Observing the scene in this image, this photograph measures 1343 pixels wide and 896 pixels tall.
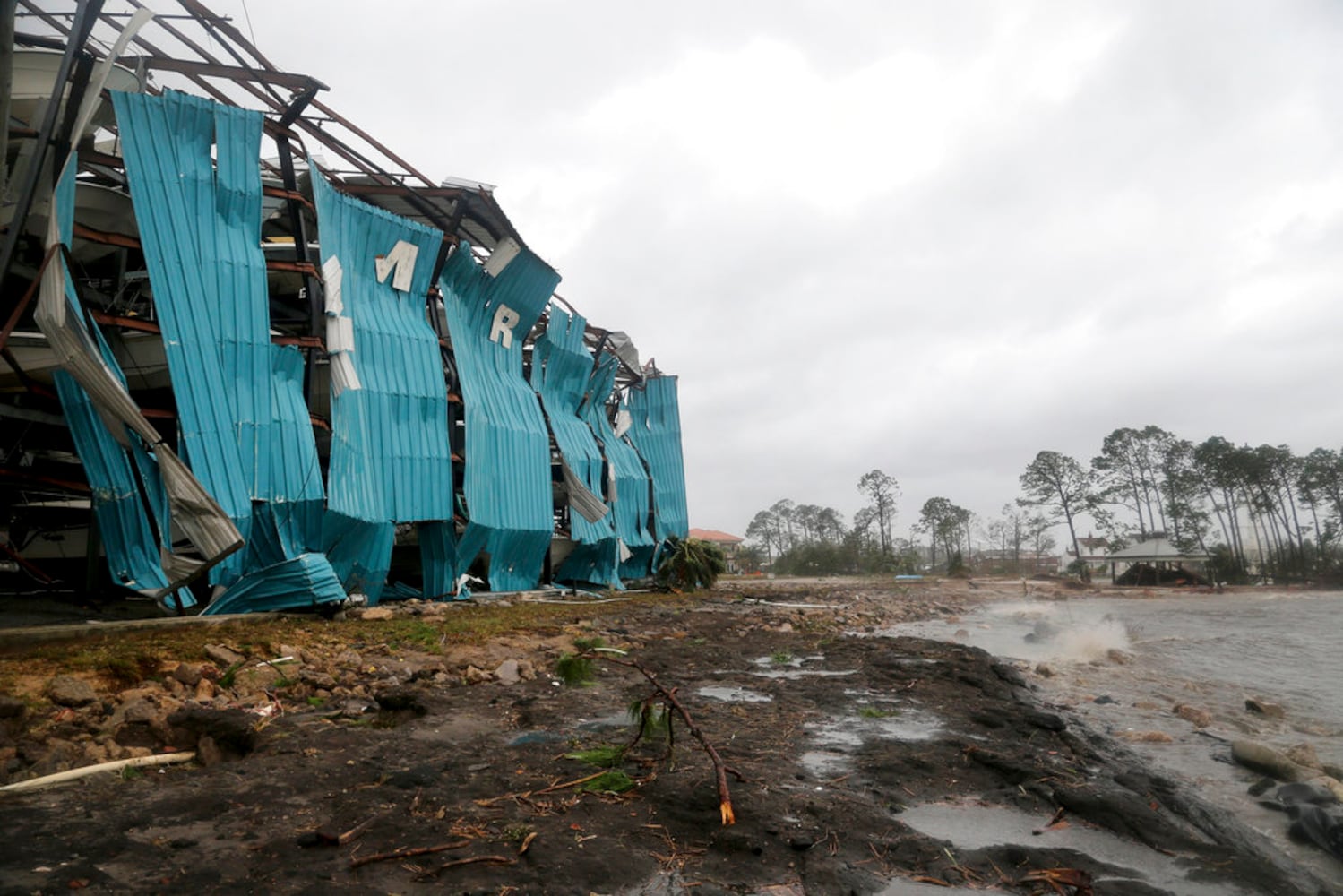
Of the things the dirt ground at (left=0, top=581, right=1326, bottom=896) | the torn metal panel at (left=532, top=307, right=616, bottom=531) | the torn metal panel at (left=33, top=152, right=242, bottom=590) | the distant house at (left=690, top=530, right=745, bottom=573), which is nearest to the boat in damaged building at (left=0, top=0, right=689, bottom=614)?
the torn metal panel at (left=33, top=152, right=242, bottom=590)

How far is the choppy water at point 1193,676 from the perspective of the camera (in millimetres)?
5621

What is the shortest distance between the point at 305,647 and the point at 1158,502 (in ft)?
205

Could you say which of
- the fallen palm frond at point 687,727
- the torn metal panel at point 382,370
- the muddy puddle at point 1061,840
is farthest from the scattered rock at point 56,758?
the torn metal panel at point 382,370

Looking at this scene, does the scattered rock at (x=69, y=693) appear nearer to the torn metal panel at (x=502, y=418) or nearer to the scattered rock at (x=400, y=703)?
the scattered rock at (x=400, y=703)

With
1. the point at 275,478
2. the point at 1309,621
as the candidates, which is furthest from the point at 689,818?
the point at 1309,621

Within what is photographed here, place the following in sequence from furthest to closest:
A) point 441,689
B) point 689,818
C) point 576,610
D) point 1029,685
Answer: point 576,610
point 1029,685
point 441,689
point 689,818

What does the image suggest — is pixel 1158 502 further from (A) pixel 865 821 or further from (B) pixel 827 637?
(A) pixel 865 821

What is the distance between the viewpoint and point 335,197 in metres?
15.1

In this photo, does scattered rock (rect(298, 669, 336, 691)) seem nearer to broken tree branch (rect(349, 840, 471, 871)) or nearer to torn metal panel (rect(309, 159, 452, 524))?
broken tree branch (rect(349, 840, 471, 871))

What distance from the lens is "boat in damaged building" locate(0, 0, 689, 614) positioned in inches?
434

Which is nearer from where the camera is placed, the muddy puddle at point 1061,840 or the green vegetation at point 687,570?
the muddy puddle at point 1061,840

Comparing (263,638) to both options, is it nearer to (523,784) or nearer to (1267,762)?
(523,784)

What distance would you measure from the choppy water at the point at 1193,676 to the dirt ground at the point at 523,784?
53 cm

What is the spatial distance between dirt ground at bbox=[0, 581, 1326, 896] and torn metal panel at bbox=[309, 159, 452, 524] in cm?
649
